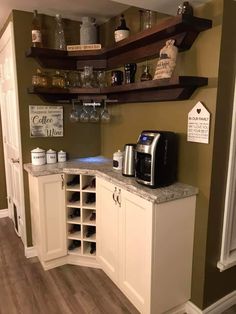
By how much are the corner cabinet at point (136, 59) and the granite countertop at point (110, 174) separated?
0.63 meters

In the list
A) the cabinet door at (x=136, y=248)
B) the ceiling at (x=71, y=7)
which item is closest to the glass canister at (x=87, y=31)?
the ceiling at (x=71, y=7)

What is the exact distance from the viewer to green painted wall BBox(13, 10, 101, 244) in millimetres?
2365

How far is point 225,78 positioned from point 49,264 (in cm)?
219

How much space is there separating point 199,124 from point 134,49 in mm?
897

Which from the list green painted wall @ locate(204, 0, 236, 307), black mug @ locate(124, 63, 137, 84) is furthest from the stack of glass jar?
green painted wall @ locate(204, 0, 236, 307)

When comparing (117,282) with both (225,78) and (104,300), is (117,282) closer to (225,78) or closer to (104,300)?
(104,300)

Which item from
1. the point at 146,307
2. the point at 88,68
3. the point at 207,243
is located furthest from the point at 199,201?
the point at 88,68

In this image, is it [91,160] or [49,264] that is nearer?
[49,264]

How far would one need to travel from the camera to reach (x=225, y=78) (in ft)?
5.32

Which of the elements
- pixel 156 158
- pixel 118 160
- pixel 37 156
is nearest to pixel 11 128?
pixel 37 156

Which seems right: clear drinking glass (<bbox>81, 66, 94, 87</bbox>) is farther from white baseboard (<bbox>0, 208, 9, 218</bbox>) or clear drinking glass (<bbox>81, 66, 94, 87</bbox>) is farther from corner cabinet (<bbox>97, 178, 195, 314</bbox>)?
white baseboard (<bbox>0, 208, 9, 218</bbox>)

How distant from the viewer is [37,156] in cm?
247

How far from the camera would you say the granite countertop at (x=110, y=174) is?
1663 millimetres

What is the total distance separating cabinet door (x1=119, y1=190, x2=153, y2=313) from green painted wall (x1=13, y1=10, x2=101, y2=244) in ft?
3.54
